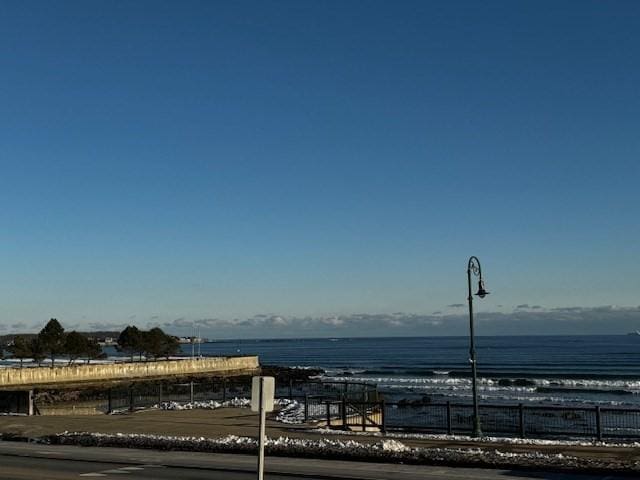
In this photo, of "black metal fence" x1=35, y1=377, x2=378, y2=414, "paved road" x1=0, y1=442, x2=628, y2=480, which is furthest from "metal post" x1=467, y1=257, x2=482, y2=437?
"black metal fence" x1=35, y1=377, x2=378, y2=414

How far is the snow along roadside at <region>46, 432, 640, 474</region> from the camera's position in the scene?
18.0 metres

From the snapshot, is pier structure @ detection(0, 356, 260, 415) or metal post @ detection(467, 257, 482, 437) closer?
metal post @ detection(467, 257, 482, 437)

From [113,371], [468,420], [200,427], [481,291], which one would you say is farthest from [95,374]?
A: [481,291]

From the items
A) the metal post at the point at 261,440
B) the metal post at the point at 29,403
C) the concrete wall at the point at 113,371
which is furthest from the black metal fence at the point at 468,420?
the concrete wall at the point at 113,371

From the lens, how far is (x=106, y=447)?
914 inches

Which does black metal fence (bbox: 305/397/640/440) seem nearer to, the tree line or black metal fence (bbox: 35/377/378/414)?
black metal fence (bbox: 35/377/378/414)

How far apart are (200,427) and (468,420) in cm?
1682

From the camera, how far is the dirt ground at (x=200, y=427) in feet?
68.0

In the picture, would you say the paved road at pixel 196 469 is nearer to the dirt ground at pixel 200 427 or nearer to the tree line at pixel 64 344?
the dirt ground at pixel 200 427

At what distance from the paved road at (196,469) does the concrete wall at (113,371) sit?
30.5 meters

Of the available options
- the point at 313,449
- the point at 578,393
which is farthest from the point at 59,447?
the point at 578,393

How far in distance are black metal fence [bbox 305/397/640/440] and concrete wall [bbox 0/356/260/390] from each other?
83.6 ft

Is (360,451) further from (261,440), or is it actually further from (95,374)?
(95,374)

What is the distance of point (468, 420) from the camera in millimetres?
39219
